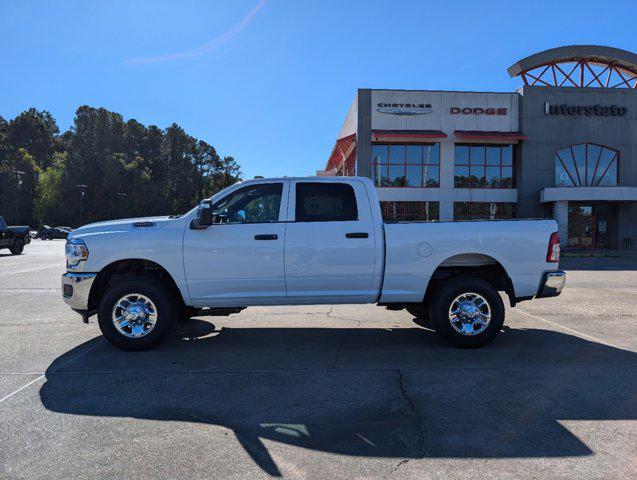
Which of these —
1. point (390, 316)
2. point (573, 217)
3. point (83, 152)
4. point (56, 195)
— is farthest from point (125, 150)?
point (390, 316)

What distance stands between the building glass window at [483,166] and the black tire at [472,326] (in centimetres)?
2849

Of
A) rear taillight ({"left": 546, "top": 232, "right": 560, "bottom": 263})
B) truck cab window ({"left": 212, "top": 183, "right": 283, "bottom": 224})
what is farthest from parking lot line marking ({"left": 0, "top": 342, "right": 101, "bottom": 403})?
rear taillight ({"left": 546, "top": 232, "right": 560, "bottom": 263})

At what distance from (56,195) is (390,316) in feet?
246

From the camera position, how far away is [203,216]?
5.33 metres

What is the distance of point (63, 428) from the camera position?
11.6 ft

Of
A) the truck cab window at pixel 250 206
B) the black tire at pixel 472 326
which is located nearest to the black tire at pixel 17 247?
the truck cab window at pixel 250 206

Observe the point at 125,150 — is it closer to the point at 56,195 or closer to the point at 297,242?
the point at 56,195

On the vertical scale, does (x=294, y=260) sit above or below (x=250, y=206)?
below

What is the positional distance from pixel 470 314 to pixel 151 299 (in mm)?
3850

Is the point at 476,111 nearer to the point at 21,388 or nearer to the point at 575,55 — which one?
the point at 575,55

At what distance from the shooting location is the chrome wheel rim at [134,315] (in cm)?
550

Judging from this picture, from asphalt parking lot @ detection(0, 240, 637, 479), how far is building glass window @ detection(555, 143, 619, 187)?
3031 centimetres

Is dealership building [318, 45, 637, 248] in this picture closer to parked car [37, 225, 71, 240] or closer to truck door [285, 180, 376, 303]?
truck door [285, 180, 376, 303]

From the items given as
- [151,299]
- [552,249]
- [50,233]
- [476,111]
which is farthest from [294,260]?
[50,233]
